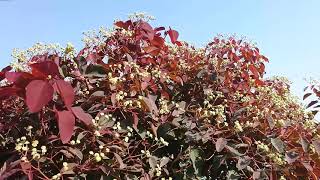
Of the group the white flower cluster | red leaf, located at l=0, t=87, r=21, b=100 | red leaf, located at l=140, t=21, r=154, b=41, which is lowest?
the white flower cluster

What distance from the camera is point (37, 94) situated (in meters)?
1.55

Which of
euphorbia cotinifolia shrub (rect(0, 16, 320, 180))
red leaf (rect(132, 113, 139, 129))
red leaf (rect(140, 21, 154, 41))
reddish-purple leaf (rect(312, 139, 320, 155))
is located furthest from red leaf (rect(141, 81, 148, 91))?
reddish-purple leaf (rect(312, 139, 320, 155))

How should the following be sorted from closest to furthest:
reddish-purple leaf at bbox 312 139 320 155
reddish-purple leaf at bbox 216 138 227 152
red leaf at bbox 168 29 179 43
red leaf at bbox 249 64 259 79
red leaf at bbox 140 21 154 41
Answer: reddish-purple leaf at bbox 216 138 227 152 → reddish-purple leaf at bbox 312 139 320 155 → red leaf at bbox 140 21 154 41 → red leaf at bbox 168 29 179 43 → red leaf at bbox 249 64 259 79

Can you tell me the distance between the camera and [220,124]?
2383mm

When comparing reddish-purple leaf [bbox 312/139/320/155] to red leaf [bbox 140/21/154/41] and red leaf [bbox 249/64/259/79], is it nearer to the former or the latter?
red leaf [bbox 249/64/259/79]

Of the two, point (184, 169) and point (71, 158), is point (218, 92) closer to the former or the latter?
point (184, 169)

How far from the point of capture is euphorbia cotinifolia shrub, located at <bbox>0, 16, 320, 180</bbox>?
178cm

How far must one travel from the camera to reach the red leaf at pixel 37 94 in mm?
1530

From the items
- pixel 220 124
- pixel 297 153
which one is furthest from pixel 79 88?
pixel 297 153

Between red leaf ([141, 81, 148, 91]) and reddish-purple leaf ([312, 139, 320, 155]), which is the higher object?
red leaf ([141, 81, 148, 91])

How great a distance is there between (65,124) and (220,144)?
843 millimetres

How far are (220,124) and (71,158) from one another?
34.1 inches

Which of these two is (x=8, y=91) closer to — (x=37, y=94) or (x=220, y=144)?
(x=37, y=94)

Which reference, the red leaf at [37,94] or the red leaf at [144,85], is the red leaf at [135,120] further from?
the red leaf at [37,94]
